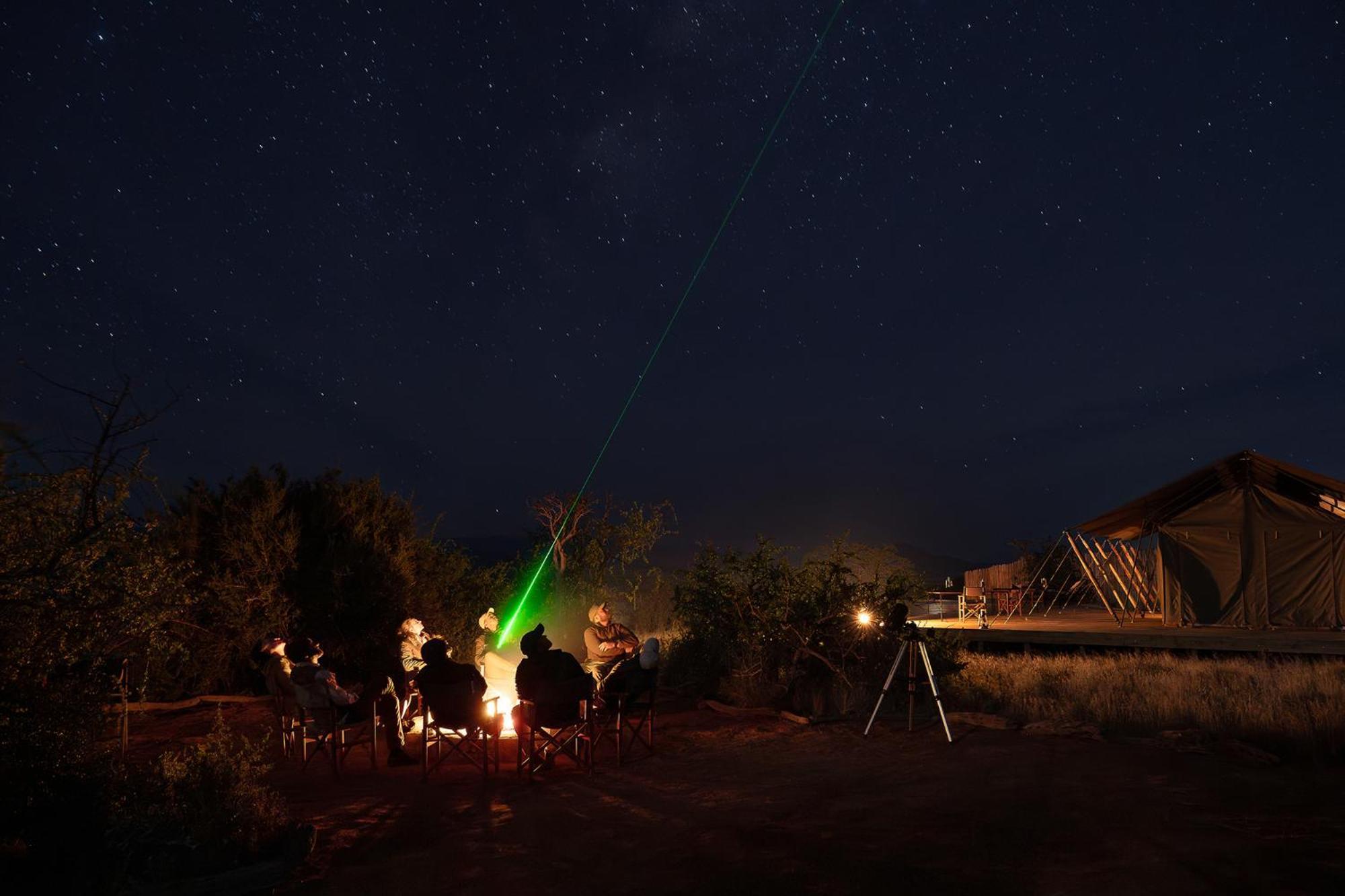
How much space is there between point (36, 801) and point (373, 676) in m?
2.73

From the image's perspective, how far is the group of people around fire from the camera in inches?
234

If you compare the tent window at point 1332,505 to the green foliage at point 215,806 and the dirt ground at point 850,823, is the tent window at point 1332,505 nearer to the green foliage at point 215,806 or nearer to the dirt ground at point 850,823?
the dirt ground at point 850,823

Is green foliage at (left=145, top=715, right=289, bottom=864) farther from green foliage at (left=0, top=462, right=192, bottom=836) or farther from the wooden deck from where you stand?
the wooden deck

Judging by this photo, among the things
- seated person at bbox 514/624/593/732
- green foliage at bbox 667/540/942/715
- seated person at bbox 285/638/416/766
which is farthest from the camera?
green foliage at bbox 667/540/942/715

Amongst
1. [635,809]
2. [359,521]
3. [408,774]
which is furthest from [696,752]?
[359,521]

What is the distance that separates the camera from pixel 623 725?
7098 mm

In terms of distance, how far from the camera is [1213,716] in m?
7.12

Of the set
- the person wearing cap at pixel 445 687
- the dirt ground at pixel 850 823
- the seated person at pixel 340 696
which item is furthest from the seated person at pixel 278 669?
the person wearing cap at pixel 445 687

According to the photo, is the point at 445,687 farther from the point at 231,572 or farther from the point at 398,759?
the point at 231,572

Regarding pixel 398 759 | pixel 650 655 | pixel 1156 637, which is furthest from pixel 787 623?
pixel 1156 637

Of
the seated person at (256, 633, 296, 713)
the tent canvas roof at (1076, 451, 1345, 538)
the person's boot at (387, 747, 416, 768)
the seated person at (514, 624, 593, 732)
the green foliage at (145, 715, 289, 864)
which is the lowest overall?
the person's boot at (387, 747, 416, 768)

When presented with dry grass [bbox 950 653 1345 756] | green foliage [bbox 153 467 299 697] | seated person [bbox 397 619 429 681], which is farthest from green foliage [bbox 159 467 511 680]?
dry grass [bbox 950 653 1345 756]

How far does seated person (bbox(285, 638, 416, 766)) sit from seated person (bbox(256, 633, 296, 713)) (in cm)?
24

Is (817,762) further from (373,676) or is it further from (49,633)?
(49,633)
